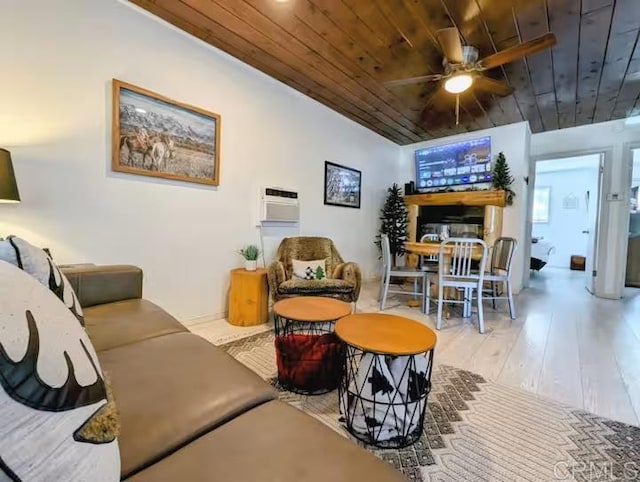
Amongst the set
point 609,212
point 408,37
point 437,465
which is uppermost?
point 408,37

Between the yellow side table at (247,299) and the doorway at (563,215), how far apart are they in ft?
19.9

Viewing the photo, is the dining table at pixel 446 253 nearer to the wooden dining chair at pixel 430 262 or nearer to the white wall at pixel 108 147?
the wooden dining chair at pixel 430 262

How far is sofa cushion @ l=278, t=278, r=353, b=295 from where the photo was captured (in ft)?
8.88

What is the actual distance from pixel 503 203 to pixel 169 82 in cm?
436

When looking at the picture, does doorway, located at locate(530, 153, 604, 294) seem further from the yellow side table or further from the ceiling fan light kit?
the yellow side table

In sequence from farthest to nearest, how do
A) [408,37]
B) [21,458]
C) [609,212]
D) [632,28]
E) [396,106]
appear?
[609,212] < [396,106] < [408,37] < [632,28] < [21,458]

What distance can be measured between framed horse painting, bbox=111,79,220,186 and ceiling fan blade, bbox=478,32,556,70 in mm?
2382

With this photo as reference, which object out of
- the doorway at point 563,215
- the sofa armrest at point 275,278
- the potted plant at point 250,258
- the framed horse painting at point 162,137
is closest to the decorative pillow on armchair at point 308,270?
the sofa armrest at point 275,278

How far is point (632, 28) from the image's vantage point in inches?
92.6

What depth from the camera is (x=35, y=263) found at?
1.02 metres

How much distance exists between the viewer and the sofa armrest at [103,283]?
1.68 m

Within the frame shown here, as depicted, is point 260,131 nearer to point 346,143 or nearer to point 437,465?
point 346,143

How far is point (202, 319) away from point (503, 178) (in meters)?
4.33

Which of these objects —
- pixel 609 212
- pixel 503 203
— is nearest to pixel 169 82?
pixel 503 203
